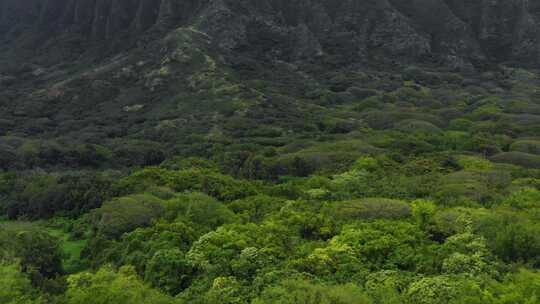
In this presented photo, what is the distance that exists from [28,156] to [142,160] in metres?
14.8

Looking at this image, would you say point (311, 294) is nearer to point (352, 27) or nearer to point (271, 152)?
point (271, 152)

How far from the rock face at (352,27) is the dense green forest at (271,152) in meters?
0.67

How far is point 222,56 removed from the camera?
126 meters

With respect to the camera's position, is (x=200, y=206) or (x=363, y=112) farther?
(x=363, y=112)

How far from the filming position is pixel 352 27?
498ft

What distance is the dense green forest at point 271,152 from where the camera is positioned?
2859 cm

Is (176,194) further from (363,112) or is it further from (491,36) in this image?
(491,36)

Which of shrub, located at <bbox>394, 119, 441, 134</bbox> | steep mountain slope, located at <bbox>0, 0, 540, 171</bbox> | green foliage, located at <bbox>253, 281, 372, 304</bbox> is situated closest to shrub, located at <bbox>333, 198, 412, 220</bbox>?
green foliage, located at <bbox>253, 281, 372, 304</bbox>

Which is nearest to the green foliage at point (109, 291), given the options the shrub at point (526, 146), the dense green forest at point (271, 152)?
the dense green forest at point (271, 152)

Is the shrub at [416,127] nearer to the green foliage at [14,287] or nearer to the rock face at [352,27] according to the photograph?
the rock face at [352,27]

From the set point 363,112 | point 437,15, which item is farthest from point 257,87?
point 437,15

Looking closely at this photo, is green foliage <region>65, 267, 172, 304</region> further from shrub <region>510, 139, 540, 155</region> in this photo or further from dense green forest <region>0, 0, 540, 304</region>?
shrub <region>510, 139, 540, 155</region>

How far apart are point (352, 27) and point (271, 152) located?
94.8 metres

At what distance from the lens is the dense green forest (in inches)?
1126
